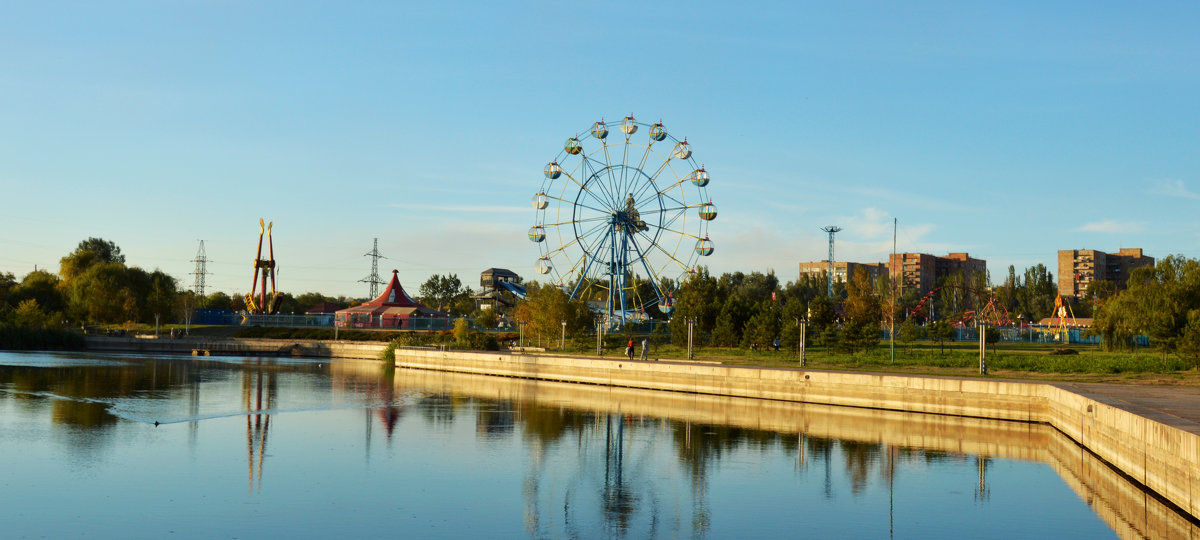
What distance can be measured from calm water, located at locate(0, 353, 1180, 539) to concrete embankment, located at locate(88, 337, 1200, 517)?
28.2 inches

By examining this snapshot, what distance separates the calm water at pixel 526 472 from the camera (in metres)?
15.7

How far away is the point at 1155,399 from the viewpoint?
24375mm

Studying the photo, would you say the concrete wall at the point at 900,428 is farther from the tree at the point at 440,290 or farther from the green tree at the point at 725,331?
the tree at the point at 440,290

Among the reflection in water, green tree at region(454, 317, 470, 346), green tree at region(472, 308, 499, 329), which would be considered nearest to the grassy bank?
green tree at region(454, 317, 470, 346)

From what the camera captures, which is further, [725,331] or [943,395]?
[725,331]

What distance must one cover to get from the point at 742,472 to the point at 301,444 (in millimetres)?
10904

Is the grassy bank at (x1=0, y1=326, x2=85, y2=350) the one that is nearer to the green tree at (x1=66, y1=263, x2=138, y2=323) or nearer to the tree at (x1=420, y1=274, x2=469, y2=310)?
the green tree at (x1=66, y1=263, x2=138, y2=323)

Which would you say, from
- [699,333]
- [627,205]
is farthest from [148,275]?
[699,333]

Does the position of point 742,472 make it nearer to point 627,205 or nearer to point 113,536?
point 113,536

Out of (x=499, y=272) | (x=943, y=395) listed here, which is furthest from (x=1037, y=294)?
(x=943, y=395)

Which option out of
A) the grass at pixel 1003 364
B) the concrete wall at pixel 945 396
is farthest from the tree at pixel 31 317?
the grass at pixel 1003 364

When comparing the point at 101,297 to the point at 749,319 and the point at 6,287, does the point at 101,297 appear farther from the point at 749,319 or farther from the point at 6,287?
the point at 749,319

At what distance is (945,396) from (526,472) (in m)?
15.8

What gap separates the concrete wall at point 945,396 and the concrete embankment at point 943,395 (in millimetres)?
28
